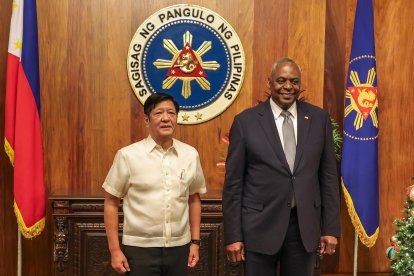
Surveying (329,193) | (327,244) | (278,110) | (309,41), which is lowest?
(327,244)

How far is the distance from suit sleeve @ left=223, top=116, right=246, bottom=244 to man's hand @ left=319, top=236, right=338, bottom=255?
36 cm

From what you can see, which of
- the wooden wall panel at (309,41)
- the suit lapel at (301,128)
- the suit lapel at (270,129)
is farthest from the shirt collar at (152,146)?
the wooden wall panel at (309,41)

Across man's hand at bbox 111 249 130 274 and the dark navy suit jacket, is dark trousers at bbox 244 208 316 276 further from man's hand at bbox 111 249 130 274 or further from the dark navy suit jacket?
man's hand at bbox 111 249 130 274

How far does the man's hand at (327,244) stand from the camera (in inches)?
91.6

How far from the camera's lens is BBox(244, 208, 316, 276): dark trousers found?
2.30m

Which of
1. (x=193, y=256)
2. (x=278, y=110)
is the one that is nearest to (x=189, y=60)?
(x=278, y=110)

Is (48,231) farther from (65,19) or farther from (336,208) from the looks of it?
(336,208)

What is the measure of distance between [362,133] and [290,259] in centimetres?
170

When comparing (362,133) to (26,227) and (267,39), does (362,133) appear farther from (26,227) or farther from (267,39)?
(26,227)

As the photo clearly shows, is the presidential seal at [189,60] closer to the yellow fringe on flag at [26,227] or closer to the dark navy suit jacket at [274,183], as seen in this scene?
the yellow fringe on flag at [26,227]

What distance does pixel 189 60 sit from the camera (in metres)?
3.99

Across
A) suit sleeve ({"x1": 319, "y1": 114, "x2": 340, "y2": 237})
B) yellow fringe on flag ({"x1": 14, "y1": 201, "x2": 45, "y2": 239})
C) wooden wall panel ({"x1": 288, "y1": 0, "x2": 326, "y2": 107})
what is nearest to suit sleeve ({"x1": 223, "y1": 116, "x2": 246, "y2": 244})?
suit sleeve ({"x1": 319, "y1": 114, "x2": 340, "y2": 237})

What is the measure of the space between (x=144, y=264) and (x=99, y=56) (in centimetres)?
212

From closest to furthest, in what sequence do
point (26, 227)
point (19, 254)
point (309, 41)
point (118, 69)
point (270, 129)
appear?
1. point (270, 129)
2. point (26, 227)
3. point (19, 254)
4. point (118, 69)
5. point (309, 41)
